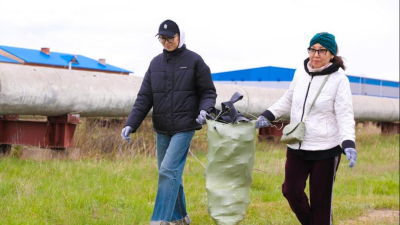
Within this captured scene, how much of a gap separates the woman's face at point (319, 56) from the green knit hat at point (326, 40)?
0.09 ft

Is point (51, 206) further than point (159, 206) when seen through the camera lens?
Yes

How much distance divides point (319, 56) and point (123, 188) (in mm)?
3545

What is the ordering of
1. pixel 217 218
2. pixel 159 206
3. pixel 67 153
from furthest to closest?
pixel 67 153 < pixel 159 206 < pixel 217 218

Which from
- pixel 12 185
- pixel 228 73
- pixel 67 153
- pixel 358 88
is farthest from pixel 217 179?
pixel 358 88

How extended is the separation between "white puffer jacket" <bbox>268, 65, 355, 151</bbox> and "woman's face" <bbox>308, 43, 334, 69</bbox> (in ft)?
0.35

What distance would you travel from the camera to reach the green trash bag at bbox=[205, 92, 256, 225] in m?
4.71

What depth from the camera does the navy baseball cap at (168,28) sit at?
5.07 m

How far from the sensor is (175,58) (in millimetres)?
5215

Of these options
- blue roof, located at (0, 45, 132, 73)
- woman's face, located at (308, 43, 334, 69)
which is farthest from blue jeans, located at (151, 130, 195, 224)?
blue roof, located at (0, 45, 132, 73)

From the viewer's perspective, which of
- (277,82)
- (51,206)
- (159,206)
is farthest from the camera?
(277,82)

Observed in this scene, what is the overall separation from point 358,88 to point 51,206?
37371 mm

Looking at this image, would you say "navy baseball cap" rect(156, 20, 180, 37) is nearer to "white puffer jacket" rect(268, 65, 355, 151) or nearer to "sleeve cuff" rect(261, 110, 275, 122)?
"sleeve cuff" rect(261, 110, 275, 122)

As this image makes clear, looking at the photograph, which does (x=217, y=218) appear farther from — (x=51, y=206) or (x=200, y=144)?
(x=200, y=144)

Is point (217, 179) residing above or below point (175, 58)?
below
